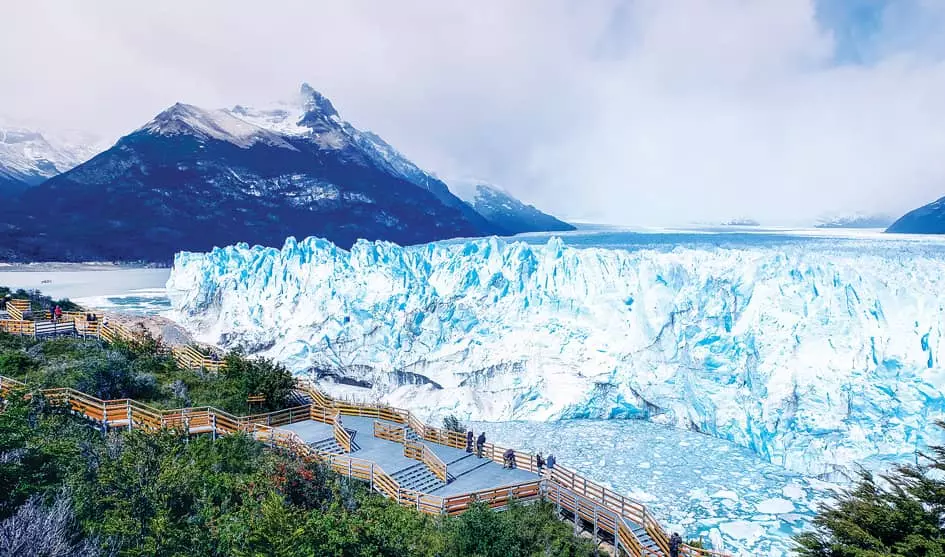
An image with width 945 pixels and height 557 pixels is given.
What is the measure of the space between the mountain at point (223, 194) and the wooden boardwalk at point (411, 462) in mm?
44402

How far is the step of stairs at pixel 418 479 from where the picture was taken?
9531 mm

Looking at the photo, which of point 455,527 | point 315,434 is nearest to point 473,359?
point 315,434

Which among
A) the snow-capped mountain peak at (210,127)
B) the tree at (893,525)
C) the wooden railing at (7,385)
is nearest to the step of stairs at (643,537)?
the tree at (893,525)

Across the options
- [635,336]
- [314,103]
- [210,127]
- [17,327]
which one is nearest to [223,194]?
[210,127]

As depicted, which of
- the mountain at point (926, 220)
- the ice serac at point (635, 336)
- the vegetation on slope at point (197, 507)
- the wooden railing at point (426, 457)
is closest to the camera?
the vegetation on slope at point (197, 507)

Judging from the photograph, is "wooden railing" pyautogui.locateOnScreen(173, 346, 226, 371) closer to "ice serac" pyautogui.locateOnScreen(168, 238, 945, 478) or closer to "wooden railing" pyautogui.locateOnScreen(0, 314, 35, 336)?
"ice serac" pyautogui.locateOnScreen(168, 238, 945, 478)

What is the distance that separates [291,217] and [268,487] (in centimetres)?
6241

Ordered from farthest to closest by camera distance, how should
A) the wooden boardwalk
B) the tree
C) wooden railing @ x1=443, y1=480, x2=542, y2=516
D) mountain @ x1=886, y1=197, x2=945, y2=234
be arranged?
mountain @ x1=886, y1=197, x2=945, y2=234, the wooden boardwalk, wooden railing @ x1=443, y1=480, x2=542, y2=516, the tree

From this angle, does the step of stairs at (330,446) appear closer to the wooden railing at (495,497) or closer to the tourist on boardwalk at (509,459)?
the tourist on boardwalk at (509,459)

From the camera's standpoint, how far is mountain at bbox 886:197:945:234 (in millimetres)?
40312

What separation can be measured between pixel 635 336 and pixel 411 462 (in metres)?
7.96

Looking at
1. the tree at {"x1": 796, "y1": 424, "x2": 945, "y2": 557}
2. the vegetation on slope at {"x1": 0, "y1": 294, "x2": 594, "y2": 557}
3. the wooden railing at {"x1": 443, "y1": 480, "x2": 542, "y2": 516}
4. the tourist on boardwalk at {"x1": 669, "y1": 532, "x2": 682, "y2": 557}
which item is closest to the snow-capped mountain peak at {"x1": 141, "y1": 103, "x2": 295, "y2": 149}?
the vegetation on slope at {"x1": 0, "y1": 294, "x2": 594, "y2": 557}

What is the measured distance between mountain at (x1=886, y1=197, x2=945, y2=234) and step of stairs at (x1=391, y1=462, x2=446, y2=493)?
151ft

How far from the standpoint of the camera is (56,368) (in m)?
12.4
